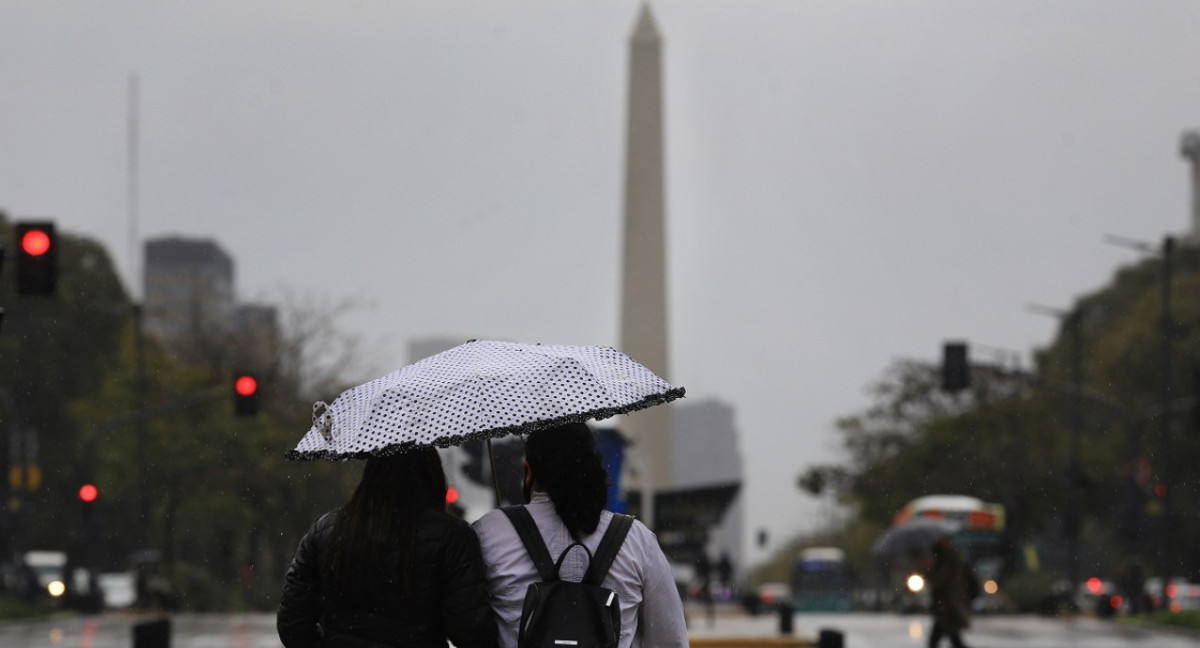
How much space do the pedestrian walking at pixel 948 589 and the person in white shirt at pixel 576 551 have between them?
570 inches

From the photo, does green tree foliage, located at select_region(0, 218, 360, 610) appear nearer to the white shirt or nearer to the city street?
the city street

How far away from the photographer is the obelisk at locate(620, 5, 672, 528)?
144 ft

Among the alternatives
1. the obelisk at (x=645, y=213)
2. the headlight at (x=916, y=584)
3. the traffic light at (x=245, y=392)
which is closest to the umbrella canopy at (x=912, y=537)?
the obelisk at (x=645, y=213)

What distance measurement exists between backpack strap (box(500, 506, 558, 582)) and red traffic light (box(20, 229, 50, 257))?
33.2ft

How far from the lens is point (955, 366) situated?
31.2 metres

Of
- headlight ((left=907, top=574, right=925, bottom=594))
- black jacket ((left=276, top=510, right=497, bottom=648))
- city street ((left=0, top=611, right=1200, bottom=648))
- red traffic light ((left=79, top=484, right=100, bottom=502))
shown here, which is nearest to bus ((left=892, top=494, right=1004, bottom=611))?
city street ((left=0, top=611, right=1200, bottom=648))

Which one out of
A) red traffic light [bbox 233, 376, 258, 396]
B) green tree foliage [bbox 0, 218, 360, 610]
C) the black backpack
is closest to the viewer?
the black backpack

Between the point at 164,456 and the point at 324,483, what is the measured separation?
13.7ft

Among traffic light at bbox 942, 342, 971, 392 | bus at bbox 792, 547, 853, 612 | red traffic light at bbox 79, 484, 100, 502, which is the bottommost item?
bus at bbox 792, 547, 853, 612

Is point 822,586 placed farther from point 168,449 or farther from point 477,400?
point 477,400

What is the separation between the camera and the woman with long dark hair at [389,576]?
5133 millimetres

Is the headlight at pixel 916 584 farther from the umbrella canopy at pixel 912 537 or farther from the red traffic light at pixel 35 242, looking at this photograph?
the umbrella canopy at pixel 912 537

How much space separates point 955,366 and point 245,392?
1106cm

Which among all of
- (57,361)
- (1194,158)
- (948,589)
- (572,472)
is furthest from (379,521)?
(1194,158)
